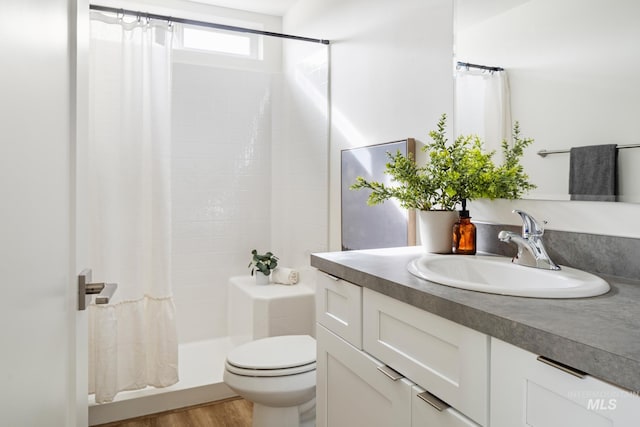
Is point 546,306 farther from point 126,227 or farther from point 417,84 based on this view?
point 126,227

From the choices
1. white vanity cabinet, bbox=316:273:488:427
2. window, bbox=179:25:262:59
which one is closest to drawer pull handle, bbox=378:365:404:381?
white vanity cabinet, bbox=316:273:488:427

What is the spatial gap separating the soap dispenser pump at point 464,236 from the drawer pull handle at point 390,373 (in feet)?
1.66

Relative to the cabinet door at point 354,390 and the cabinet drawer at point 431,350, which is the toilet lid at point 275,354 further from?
the cabinet drawer at point 431,350

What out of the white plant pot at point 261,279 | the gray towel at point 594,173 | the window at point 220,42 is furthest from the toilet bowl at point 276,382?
the window at point 220,42

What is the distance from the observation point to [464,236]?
145cm

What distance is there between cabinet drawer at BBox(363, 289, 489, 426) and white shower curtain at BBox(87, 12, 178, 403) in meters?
1.60

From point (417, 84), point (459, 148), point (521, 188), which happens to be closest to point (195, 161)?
point (417, 84)

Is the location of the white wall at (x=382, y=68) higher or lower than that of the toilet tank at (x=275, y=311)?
higher

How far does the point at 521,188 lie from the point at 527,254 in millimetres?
259

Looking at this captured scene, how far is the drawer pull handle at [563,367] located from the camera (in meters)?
0.64

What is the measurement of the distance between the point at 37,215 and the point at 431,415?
2.76ft

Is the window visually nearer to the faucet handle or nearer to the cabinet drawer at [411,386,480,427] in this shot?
the faucet handle

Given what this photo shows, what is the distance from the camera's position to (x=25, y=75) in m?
0.63

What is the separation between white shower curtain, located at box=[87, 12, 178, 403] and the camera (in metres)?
2.30
